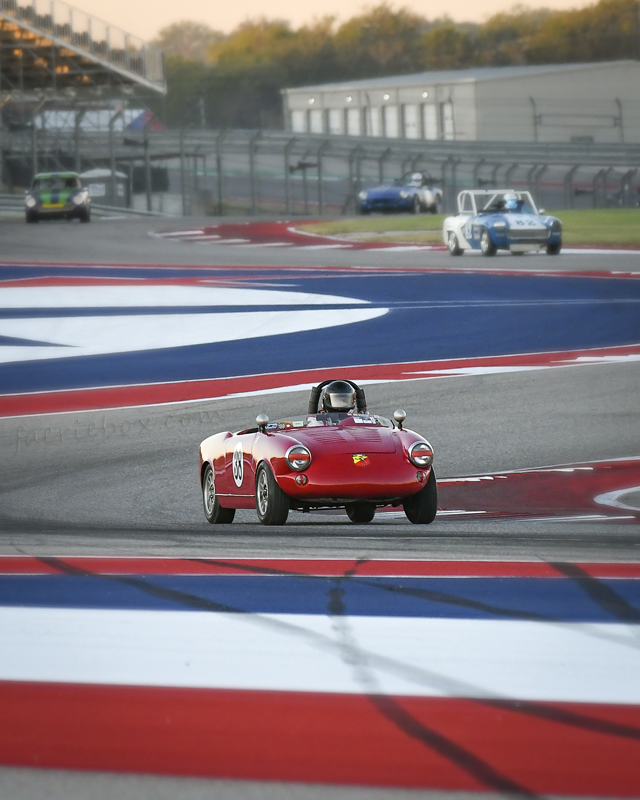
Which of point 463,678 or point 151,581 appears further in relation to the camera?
point 151,581

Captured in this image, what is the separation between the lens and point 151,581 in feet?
Answer: 18.1

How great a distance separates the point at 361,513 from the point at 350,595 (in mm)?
2836

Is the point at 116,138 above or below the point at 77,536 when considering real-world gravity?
above

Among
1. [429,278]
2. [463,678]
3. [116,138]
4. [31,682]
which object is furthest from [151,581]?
[116,138]

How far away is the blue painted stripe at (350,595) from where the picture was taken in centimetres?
486

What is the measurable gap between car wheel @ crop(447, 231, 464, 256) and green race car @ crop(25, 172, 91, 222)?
1295 centimetres

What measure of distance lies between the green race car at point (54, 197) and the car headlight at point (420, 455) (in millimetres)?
27576

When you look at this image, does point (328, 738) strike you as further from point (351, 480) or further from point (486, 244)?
point (486, 244)

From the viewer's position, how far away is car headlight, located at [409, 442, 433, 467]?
757cm

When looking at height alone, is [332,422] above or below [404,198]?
below

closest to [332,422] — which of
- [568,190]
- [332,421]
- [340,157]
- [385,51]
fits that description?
[332,421]

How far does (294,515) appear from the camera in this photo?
896 cm

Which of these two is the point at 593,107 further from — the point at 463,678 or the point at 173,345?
the point at 463,678

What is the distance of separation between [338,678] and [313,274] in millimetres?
18542
